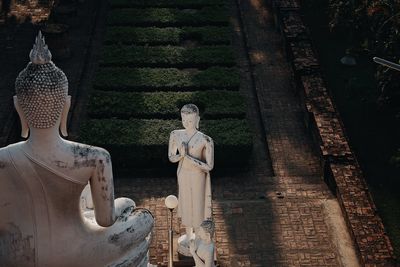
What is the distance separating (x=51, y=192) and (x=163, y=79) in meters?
12.5

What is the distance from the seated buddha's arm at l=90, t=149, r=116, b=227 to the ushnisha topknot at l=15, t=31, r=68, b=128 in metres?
0.52

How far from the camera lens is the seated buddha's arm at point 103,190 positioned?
5.61 m

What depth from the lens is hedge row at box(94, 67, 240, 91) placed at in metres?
17.7

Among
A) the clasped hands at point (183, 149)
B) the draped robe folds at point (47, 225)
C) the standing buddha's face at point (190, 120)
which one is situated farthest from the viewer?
the clasped hands at point (183, 149)

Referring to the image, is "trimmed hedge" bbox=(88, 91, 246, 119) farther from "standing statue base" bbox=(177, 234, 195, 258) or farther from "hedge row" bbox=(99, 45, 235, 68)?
"standing statue base" bbox=(177, 234, 195, 258)

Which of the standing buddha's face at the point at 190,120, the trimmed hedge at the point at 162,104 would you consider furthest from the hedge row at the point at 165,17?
the standing buddha's face at the point at 190,120

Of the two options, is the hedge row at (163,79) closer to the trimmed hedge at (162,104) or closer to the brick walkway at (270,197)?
the trimmed hedge at (162,104)

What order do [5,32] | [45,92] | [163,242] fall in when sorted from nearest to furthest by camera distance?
1. [45,92]
2. [163,242]
3. [5,32]

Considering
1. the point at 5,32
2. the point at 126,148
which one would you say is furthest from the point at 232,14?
the point at 126,148

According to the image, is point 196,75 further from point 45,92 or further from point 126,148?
point 45,92

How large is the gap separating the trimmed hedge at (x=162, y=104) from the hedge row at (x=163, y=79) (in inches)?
16.7

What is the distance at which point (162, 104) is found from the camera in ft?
55.4

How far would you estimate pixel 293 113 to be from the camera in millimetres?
18031

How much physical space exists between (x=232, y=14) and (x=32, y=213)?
18.4 metres
